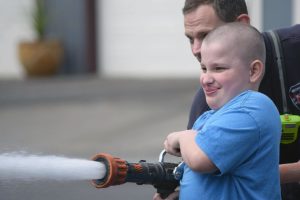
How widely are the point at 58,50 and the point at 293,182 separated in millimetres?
13141

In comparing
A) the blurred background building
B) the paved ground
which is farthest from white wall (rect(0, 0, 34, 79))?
the paved ground

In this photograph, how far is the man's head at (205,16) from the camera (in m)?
2.79

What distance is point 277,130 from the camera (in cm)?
232

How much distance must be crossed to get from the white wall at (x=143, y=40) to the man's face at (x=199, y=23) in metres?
11.8

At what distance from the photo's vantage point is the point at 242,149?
2.28 metres

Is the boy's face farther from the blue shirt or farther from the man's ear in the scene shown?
the man's ear

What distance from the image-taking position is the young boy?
2275 millimetres

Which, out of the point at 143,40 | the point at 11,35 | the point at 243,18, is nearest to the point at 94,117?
the point at 143,40

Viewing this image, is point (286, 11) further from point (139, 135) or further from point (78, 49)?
point (78, 49)

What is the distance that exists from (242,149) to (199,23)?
2.16 feet

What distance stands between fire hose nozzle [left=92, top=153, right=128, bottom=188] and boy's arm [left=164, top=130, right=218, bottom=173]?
0.58 feet

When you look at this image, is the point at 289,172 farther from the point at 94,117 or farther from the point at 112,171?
the point at 94,117

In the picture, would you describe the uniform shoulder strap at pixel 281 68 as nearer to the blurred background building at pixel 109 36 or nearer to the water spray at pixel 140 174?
the water spray at pixel 140 174

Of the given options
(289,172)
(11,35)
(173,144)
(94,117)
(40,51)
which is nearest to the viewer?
(173,144)
